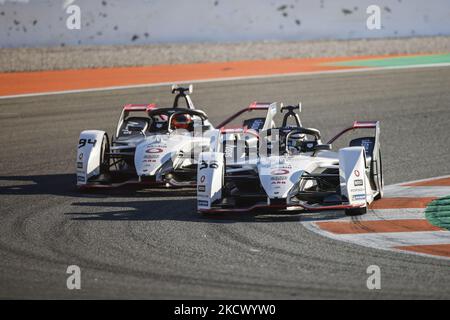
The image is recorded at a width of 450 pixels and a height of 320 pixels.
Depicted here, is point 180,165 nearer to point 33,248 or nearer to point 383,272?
point 33,248

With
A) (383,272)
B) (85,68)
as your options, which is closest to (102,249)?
(383,272)

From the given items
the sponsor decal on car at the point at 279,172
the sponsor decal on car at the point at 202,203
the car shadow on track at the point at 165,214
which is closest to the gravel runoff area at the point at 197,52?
the car shadow on track at the point at 165,214

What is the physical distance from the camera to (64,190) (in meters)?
15.3

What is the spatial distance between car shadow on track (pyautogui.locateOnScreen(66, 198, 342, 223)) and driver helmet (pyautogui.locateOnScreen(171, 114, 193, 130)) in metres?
2.59

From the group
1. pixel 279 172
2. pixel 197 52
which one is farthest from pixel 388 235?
pixel 197 52

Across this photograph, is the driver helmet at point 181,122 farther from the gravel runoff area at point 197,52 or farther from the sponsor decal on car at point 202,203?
the gravel runoff area at point 197,52

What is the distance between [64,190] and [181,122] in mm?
2358

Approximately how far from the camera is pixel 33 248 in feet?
37.0

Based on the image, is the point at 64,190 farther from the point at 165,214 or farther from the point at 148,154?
the point at 165,214

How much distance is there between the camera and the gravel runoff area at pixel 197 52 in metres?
27.7

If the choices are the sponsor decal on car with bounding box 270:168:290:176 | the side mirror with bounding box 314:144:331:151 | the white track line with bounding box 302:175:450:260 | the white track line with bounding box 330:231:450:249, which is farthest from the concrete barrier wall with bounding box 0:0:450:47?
the white track line with bounding box 330:231:450:249

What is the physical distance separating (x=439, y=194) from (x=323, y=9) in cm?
1549

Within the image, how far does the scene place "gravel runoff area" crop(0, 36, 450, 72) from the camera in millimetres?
27734

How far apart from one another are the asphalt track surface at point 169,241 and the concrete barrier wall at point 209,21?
6.33 metres
